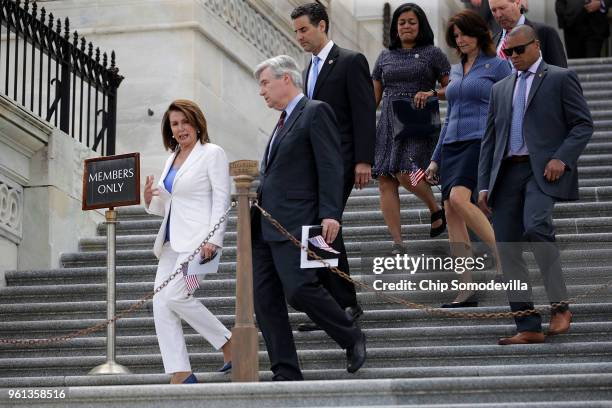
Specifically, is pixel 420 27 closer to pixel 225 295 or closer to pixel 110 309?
pixel 225 295

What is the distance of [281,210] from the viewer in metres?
10.4

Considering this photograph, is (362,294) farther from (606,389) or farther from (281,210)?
(606,389)

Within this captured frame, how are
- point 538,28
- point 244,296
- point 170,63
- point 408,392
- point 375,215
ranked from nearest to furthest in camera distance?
1. point 408,392
2. point 244,296
3. point 538,28
4. point 375,215
5. point 170,63

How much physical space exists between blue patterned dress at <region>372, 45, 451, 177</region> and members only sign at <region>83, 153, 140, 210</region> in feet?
5.98

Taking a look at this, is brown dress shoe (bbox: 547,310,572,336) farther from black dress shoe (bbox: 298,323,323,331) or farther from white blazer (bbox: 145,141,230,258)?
white blazer (bbox: 145,141,230,258)

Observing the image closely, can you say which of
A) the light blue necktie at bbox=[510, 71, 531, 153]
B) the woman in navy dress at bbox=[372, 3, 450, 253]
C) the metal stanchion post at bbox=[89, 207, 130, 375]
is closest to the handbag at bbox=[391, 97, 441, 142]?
the woman in navy dress at bbox=[372, 3, 450, 253]

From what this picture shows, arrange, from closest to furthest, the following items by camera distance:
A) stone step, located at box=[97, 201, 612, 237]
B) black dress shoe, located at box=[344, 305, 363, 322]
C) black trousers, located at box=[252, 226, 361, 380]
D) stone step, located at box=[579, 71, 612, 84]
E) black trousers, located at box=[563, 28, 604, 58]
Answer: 1. black trousers, located at box=[252, 226, 361, 380]
2. black dress shoe, located at box=[344, 305, 363, 322]
3. stone step, located at box=[97, 201, 612, 237]
4. stone step, located at box=[579, 71, 612, 84]
5. black trousers, located at box=[563, 28, 604, 58]

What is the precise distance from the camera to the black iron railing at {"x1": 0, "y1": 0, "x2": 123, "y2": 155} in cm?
1434

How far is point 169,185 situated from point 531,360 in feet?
8.31

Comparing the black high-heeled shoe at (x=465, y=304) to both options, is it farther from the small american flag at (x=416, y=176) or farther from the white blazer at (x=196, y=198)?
the white blazer at (x=196, y=198)

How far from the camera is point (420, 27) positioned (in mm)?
12531

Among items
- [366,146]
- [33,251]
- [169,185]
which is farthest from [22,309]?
[366,146]

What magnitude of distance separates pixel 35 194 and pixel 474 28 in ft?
13.3

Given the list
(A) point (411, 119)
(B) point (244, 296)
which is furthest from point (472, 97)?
(B) point (244, 296)
